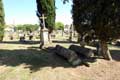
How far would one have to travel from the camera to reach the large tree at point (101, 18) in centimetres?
1453

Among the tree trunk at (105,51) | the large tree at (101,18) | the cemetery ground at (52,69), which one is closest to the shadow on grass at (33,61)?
the cemetery ground at (52,69)

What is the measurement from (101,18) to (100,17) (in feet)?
0.31

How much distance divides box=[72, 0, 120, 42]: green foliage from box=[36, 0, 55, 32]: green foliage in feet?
50.3

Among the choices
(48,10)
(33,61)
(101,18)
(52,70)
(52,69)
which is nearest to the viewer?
(52,70)

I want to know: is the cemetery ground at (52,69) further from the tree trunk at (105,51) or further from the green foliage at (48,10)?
the green foliage at (48,10)

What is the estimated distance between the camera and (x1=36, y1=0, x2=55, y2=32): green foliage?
3131 centimetres

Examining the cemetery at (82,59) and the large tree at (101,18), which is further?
the large tree at (101,18)

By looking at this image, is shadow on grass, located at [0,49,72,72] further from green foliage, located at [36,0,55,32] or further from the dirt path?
green foliage, located at [36,0,55,32]

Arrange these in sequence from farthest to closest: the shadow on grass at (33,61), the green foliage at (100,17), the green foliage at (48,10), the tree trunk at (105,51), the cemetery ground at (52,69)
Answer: the green foliage at (48,10) < the tree trunk at (105,51) < the shadow on grass at (33,61) < the green foliage at (100,17) < the cemetery ground at (52,69)

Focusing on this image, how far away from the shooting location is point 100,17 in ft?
48.9

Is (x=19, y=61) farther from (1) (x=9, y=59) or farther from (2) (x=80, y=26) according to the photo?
(2) (x=80, y=26)

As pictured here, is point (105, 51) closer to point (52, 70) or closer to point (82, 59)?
point (82, 59)

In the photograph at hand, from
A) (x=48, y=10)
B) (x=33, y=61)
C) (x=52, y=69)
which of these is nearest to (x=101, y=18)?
(x=52, y=69)

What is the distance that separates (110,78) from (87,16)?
4.38 metres
